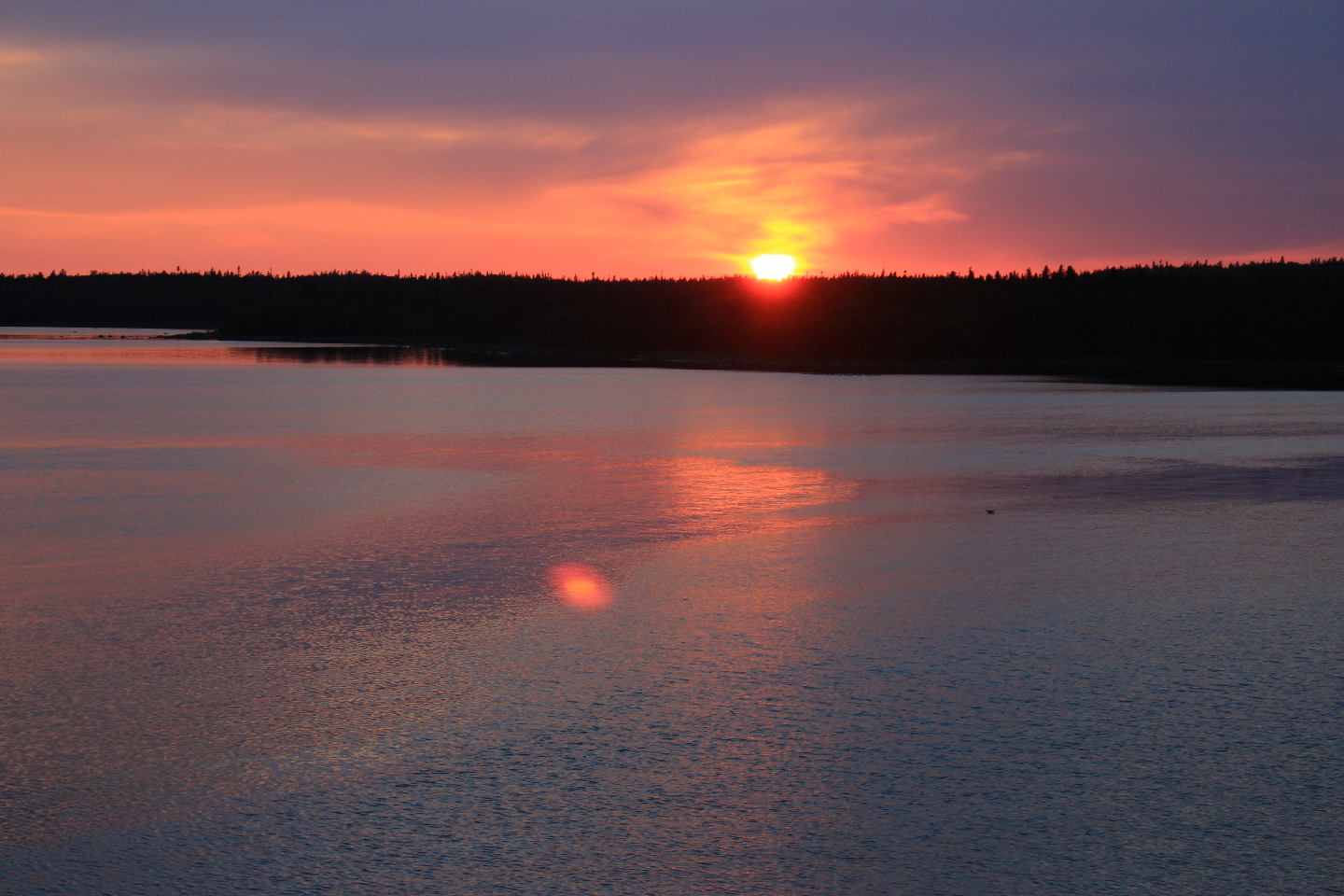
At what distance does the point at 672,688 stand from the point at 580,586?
283 centimetres

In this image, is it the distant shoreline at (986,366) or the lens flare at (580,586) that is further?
the distant shoreline at (986,366)

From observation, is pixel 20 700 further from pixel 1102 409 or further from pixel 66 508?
pixel 1102 409

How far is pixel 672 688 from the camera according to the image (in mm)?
6523

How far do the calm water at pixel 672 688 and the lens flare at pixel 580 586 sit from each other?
0.12 m

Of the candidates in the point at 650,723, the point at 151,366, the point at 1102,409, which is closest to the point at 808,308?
the point at 151,366

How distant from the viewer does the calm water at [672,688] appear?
178 inches

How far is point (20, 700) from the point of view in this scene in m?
6.21

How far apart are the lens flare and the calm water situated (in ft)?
0.40

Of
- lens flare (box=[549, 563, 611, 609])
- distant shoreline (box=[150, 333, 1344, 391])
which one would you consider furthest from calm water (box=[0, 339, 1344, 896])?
distant shoreline (box=[150, 333, 1344, 391])

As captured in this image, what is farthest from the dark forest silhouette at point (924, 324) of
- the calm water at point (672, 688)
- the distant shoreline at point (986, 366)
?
the calm water at point (672, 688)

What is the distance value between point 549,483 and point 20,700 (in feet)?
32.2

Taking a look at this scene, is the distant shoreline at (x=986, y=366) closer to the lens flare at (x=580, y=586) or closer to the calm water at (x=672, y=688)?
A: the calm water at (x=672, y=688)

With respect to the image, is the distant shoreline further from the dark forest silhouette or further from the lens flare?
the lens flare

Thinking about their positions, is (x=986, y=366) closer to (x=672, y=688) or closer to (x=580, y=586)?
(x=580, y=586)
